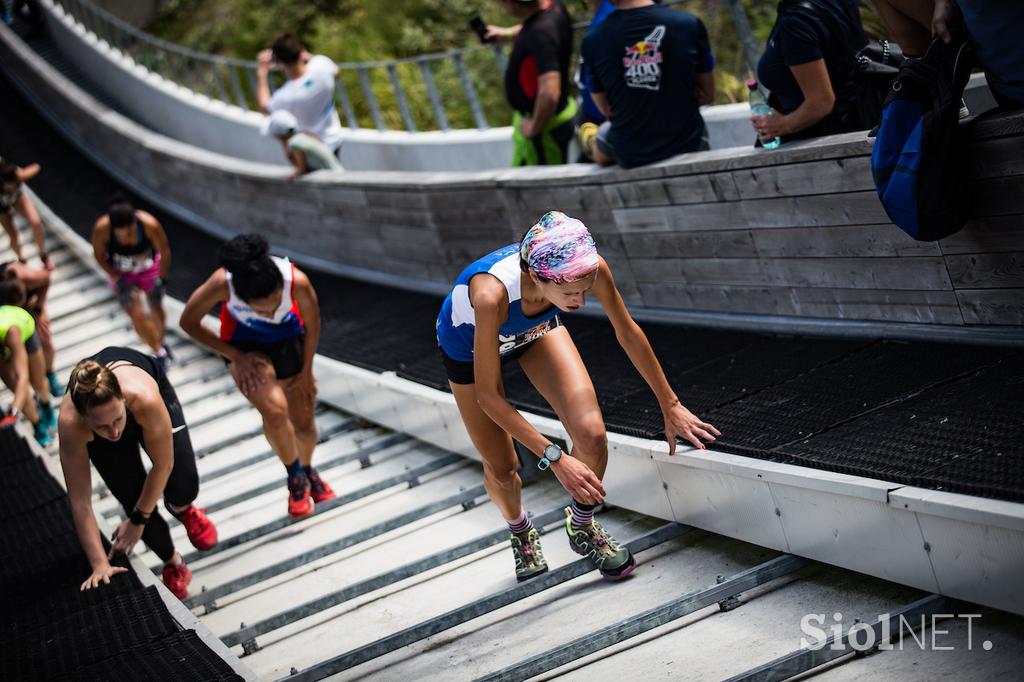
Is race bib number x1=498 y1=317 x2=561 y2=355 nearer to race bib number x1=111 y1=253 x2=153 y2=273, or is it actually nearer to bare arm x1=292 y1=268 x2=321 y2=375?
bare arm x1=292 y1=268 x2=321 y2=375

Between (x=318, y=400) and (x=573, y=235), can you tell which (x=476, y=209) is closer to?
(x=318, y=400)

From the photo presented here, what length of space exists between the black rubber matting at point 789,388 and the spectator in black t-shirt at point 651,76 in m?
1.23

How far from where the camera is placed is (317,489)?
8016 mm

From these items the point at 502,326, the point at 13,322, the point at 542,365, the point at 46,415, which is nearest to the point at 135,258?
the point at 46,415

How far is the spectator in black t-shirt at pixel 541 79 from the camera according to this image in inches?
351

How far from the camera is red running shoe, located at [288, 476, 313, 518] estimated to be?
25.6ft

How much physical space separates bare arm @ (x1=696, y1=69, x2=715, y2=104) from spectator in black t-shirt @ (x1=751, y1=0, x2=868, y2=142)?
38.9 inches

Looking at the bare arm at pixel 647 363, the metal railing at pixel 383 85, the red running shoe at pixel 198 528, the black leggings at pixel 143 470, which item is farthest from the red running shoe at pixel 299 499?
the metal railing at pixel 383 85

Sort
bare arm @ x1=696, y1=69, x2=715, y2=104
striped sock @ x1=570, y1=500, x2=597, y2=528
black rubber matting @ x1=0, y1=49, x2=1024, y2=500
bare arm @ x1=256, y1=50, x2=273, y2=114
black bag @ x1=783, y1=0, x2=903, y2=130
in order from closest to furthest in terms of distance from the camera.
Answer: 1. black rubber matting @ x1=0, y1=49, x2=1024, y2=500
2. striped sock @ x1=570, y1=500, x2=597, y2=528
3. black bag @ x1=783, y1=0, x2=903, y2=130
4. bare arm @ x1=696, y1=69, x2=715, y2=104
5. bare arm @ x1=256, y1=50, x2=273, y2=114

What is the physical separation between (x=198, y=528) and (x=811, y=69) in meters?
4.56

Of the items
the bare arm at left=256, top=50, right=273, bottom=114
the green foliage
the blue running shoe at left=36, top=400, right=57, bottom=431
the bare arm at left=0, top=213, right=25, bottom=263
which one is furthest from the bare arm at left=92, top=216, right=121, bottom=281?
the green foliage

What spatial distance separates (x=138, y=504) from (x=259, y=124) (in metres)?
11.9

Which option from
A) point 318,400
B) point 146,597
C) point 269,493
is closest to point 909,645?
point 146,597

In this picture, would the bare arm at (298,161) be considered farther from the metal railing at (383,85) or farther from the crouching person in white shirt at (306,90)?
the metal railing at (383,85)
